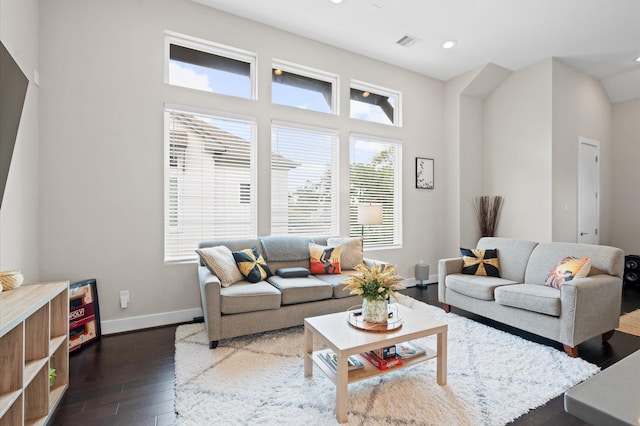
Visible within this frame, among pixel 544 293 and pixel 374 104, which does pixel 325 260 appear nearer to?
pixel 544 293

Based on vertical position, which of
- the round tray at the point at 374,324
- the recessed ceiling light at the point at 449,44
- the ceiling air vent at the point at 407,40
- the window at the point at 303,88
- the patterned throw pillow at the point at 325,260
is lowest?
the round tray at the point at 374,324

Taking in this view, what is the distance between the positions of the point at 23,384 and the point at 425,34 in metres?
4.87

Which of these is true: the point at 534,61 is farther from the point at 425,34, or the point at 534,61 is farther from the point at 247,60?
the point at 247,60

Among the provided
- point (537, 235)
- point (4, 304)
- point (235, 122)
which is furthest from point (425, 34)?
point (4, 304)

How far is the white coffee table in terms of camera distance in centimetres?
179

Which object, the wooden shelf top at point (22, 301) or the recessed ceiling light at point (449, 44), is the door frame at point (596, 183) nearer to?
the recessed ceiling light at point (449, 44)

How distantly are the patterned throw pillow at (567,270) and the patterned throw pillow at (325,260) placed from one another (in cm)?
208

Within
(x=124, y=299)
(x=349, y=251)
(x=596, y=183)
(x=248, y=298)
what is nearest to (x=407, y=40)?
(x=349, y=251)

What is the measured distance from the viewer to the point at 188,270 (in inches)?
136

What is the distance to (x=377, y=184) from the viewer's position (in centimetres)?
485

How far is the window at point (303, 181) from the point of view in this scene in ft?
13.2

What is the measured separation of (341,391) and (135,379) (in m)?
1.53

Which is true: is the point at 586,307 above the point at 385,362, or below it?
above

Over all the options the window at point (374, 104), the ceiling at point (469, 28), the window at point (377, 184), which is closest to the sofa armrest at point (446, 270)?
the window at point (377, 184)
